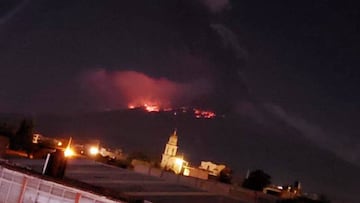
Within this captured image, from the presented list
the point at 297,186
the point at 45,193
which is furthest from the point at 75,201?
the point at 297,186

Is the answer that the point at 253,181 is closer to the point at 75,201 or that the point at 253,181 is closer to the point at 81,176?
the point at 81,176

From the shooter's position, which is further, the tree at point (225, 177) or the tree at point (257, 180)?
the tree at point (257, 180)

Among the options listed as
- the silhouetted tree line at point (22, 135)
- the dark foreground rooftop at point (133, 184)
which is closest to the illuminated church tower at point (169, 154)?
the silhouetted tree line at point (22, 135)

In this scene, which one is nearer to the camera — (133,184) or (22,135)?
(133,184)

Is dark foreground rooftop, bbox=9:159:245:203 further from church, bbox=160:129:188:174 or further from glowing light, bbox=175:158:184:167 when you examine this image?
glowing light, bbox=175:158:184:167

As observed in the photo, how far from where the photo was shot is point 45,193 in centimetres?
2211

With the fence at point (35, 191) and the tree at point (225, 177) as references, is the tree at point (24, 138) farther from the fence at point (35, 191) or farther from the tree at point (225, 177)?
the fence at point (35, 191)

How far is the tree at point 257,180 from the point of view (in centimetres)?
8644

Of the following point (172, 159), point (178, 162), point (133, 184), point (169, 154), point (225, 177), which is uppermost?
point (169, 154)

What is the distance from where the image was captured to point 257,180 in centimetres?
8931

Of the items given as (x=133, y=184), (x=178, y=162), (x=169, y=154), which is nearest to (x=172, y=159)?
(x=169, y=154)

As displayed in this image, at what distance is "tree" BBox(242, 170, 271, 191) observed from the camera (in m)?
86.4

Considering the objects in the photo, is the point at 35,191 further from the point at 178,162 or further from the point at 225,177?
the point at 178,162

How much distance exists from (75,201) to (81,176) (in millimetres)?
10407
